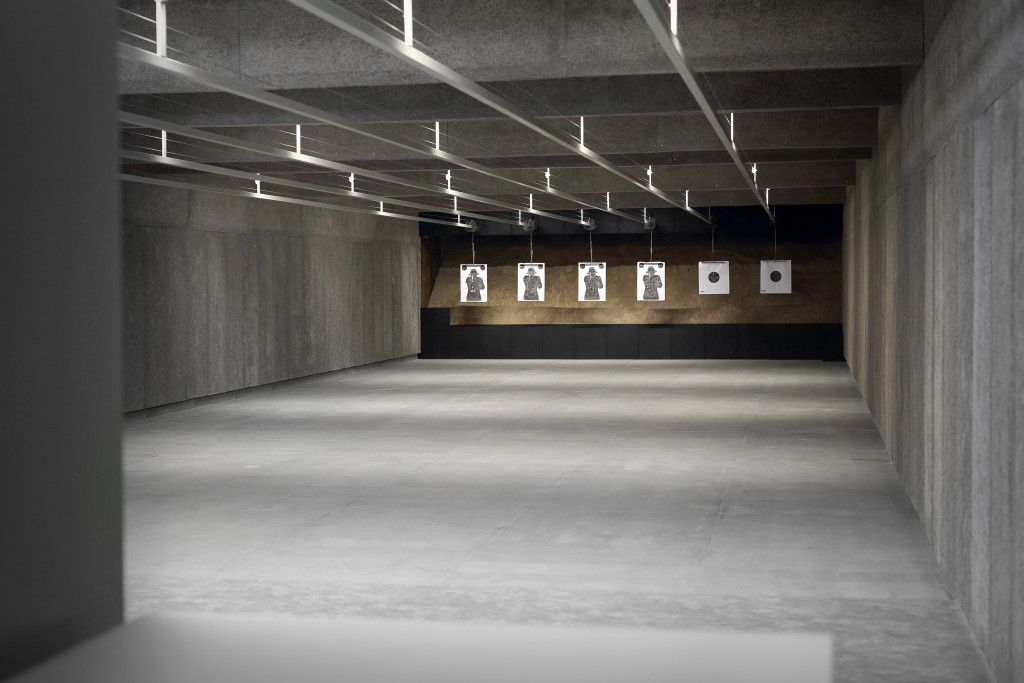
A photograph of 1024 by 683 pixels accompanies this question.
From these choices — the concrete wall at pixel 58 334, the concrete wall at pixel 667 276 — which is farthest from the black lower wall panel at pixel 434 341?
the concrete wall at pixel 58 334

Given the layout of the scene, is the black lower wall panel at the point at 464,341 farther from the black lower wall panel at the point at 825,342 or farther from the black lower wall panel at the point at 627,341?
the black lower wall panel at the point at 825,342

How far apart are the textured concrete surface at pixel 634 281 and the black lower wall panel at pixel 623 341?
0.73 metres

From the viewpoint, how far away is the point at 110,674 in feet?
7.82

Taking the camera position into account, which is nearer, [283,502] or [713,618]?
[713,618]

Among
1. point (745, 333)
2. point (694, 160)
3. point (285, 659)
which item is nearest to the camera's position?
point (285, 659)

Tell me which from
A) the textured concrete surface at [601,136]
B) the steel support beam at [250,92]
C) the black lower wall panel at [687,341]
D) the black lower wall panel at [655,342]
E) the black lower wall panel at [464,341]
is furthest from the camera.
→ the black lower wall panel at [464,341]

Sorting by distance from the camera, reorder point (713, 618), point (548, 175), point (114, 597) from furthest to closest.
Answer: point (548, 175) < point (713, 618) < point (114, 597)

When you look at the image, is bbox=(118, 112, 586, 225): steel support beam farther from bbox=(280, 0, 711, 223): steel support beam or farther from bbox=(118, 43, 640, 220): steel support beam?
bbox=(280, 0, 711, 223): steel support beam

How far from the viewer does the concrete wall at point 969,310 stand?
4.70 m

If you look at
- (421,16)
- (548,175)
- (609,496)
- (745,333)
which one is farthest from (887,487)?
(745,333)

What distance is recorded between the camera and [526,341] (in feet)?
104

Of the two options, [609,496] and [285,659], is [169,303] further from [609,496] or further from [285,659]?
[285,659]

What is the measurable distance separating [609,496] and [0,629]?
771 centimetres

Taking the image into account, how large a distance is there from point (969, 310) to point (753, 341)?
24.3 metres
